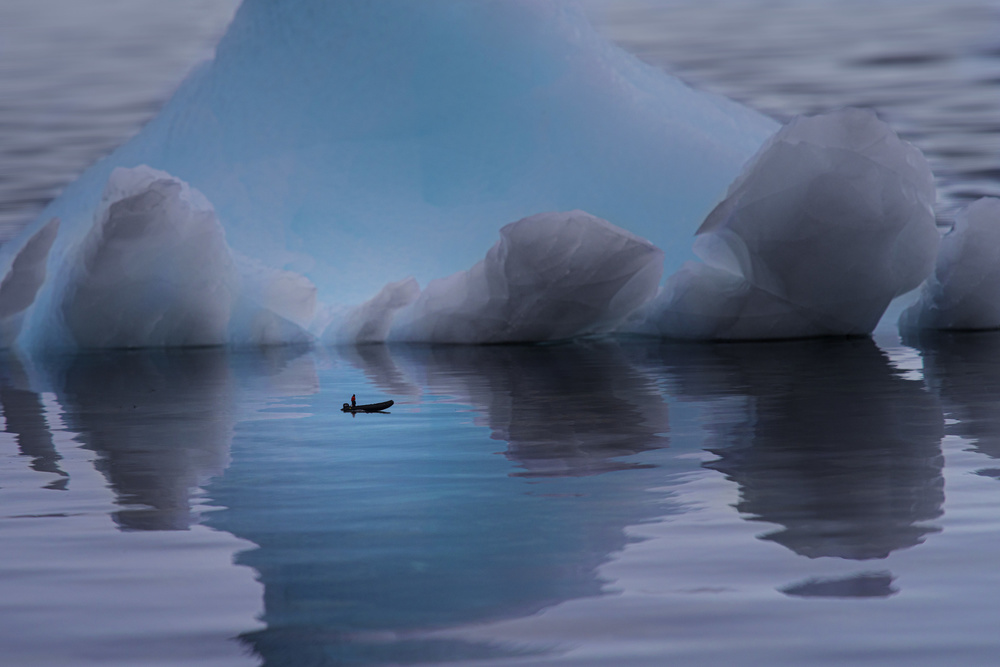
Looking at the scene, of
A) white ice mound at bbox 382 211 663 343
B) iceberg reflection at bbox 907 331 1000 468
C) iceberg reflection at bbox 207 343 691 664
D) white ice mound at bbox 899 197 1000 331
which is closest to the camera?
iceberg reflection at bbox 207 343 691 664

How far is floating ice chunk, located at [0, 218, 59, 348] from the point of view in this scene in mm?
14648

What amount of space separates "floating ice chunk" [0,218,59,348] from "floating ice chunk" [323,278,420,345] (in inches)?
168

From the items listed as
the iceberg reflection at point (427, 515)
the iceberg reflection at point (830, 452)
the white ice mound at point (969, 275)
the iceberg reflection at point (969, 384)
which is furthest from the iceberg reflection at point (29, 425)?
the white ice mound at point (969, 275)

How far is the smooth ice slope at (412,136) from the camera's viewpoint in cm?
1750

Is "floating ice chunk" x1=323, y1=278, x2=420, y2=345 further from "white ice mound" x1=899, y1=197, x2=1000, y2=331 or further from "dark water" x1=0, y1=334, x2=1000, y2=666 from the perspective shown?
"dark water" x1=0, y1=334, x2=1000, y2=666

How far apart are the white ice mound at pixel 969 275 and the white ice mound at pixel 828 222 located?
2.73 meters

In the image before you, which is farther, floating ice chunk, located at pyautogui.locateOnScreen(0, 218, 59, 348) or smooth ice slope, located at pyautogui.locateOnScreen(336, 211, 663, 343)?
floating ice chunk, located at pyautogui.locateOnScreen(0, 218, 59, 348)

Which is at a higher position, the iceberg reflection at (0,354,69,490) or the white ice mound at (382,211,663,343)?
the white ice mound at (382,211,663,343)

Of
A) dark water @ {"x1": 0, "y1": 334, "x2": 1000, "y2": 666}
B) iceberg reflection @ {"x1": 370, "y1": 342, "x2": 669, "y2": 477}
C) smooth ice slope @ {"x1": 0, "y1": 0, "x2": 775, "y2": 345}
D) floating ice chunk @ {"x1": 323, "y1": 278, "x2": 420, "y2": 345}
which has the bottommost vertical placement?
dark water @ {"x1": 0, "y1": 334, "x2": 1000, "y2": 666}

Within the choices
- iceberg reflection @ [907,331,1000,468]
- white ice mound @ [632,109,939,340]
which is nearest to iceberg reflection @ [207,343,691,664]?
iceberg reflection @ [907,331,1000,468]

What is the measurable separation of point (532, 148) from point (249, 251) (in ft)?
17.3

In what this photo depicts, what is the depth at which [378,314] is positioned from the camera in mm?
15148

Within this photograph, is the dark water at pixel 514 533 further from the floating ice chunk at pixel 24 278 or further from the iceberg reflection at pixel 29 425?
the floating ice chunk at pixel 24 278

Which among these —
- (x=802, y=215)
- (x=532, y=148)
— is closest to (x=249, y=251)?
(x=532, y=148)
